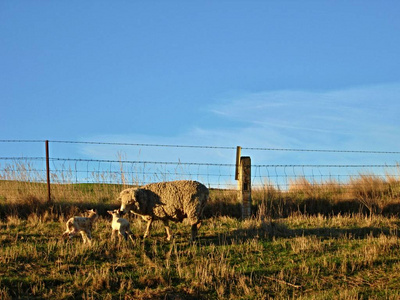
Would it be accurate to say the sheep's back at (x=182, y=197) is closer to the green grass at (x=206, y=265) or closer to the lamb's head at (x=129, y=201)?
the lamb's head at (x=129, y=201)

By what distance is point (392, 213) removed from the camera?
48.4 ft

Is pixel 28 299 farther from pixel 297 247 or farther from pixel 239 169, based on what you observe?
pixel 239 169

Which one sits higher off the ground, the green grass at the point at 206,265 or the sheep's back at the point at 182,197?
the sheep's back at the point at 182,197

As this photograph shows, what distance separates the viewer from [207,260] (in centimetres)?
814

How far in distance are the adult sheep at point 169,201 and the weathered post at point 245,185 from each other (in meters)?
3.81

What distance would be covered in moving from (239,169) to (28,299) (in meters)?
8.29

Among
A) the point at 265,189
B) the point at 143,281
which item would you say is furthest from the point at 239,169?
the point at 143,281

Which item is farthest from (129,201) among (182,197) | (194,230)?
(194,230)

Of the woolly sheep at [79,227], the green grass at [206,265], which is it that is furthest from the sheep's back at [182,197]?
the woolly sheep at [79,227]

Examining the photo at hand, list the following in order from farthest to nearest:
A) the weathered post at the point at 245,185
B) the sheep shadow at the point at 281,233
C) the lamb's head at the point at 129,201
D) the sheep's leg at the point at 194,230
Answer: the weathered post at the point at 245,185 < the sheep shadow at the point at 281,233 < the sheep's leg at the point at 194,230 < the lamb's head at the point at 129,201

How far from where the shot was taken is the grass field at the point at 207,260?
716 centimetres

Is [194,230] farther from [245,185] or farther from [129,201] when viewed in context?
[245,185]

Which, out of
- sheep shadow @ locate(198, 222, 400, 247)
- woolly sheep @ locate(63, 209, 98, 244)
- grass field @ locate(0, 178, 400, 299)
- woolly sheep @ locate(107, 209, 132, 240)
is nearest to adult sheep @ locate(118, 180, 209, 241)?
woolly sheep @ locate(107, 209, 132, 240)

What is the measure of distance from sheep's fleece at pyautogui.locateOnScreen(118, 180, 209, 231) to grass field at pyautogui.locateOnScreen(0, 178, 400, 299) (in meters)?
0.55
